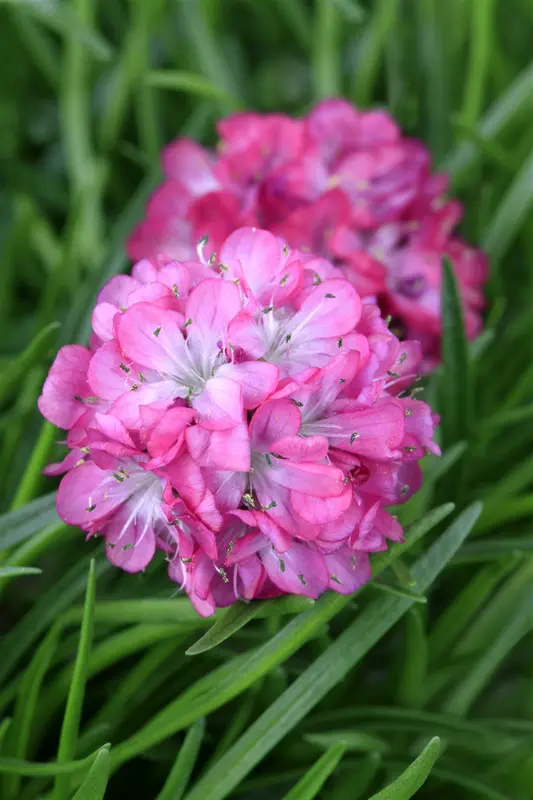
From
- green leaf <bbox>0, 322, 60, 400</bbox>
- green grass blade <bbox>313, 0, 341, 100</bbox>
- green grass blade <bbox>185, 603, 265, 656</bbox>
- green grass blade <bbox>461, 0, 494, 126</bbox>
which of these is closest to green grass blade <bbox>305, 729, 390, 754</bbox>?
green grass blade <bbox>185, 603, 265, 656</bbox>

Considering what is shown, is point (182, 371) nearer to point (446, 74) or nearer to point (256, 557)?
point (256, 557)

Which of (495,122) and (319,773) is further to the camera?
(495,122)

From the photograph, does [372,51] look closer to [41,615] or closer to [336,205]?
[336,205]

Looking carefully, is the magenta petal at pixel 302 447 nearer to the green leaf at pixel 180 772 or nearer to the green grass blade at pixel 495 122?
the green leaf at pixel 180 772

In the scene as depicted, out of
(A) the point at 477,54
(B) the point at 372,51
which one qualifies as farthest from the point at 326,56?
(A) the point at 477,54

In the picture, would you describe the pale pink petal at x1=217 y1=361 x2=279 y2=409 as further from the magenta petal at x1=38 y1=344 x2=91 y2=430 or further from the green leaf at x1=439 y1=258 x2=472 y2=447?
the green leaf at x1=439 y1=258 x2=472 y2=447

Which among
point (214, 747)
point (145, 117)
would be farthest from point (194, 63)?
point (214, 747)
